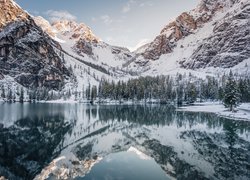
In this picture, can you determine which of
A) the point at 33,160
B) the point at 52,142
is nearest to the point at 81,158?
the point at 33,160

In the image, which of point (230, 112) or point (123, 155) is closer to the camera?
point (123, 155)

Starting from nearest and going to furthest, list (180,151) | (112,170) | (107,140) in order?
(112,170) < (180,151) < (107,140)

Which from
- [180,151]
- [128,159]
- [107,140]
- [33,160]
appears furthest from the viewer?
[107,140]

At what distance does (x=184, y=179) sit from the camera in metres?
29.5

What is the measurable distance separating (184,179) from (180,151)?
1521 centimetres

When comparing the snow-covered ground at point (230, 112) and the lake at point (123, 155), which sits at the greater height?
the snow-covered ground at point (230, 112)

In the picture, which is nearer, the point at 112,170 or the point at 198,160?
the point at 112,170

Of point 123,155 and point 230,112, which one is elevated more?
point 230,112

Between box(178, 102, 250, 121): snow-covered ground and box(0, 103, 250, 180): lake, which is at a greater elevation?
box(178, 102, 250, 121): snow-covered ground

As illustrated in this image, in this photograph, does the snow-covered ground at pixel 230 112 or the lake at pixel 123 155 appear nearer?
the lake at pixel 123 155

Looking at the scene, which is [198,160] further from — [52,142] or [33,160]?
[52,142]

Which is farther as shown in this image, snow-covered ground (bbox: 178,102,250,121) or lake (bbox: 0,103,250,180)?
snow-covered ground (bbox: 178,102,250,121)

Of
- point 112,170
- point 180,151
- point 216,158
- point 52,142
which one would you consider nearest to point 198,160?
point 216,158

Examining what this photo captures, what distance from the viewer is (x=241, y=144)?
165ft
